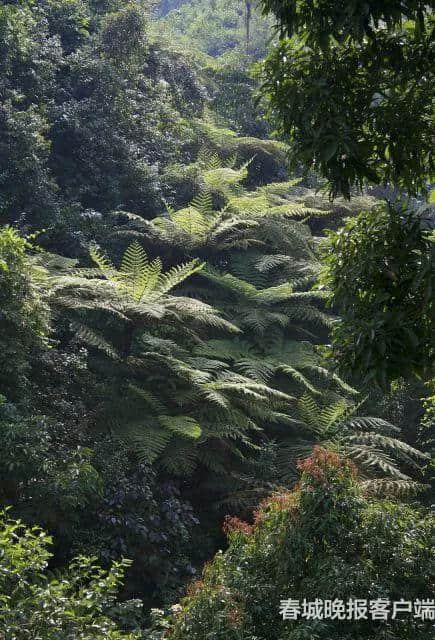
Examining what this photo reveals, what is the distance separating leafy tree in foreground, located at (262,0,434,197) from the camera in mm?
3479

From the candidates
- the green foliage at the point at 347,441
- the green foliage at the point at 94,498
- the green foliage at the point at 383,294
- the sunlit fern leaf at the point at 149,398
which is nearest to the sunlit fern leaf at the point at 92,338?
the sunlit fern leaf at the point at 149,398

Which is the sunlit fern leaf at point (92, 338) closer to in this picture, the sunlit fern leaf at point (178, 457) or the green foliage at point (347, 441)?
the sunlit fern leaf at point (178, 457)

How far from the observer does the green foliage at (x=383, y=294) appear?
3318mm

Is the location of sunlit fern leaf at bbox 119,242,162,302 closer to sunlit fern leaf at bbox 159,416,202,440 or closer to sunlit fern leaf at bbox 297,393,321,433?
sunlit fern leaf at bbox 159,416,202,440

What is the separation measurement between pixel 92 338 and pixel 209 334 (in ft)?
6.20

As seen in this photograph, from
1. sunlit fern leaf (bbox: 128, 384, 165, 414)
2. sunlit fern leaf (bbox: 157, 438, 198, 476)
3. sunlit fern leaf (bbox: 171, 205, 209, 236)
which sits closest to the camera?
sunlit fern leaf (bbox: 157, 438, 198, 476)

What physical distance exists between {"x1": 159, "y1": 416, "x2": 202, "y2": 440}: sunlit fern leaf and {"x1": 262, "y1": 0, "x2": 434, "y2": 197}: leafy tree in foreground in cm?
282

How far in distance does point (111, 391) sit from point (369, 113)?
3835mm

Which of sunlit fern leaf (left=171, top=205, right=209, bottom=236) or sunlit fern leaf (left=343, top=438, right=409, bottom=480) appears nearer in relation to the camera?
sunlit fern leaf (left=343, top=438, right=409, bottom=480)

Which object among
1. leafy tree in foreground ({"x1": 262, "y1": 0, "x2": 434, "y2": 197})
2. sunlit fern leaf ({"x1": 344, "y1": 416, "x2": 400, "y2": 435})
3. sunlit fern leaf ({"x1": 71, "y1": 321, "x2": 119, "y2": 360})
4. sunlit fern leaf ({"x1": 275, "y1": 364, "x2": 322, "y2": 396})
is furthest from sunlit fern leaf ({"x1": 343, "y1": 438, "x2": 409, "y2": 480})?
leafy tree in foreground ({"x1": 262, "y1": 0, "x2": 434, "y2": 197})

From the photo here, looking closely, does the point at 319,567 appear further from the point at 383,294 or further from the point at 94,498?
the point at 94,498

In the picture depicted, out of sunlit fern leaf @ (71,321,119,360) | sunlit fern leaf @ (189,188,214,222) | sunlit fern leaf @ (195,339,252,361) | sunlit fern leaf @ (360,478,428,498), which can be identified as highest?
sunlit fern leaf @ (189,188,214,222)

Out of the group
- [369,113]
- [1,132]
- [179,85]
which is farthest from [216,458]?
[179,85]

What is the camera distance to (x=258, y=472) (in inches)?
273
